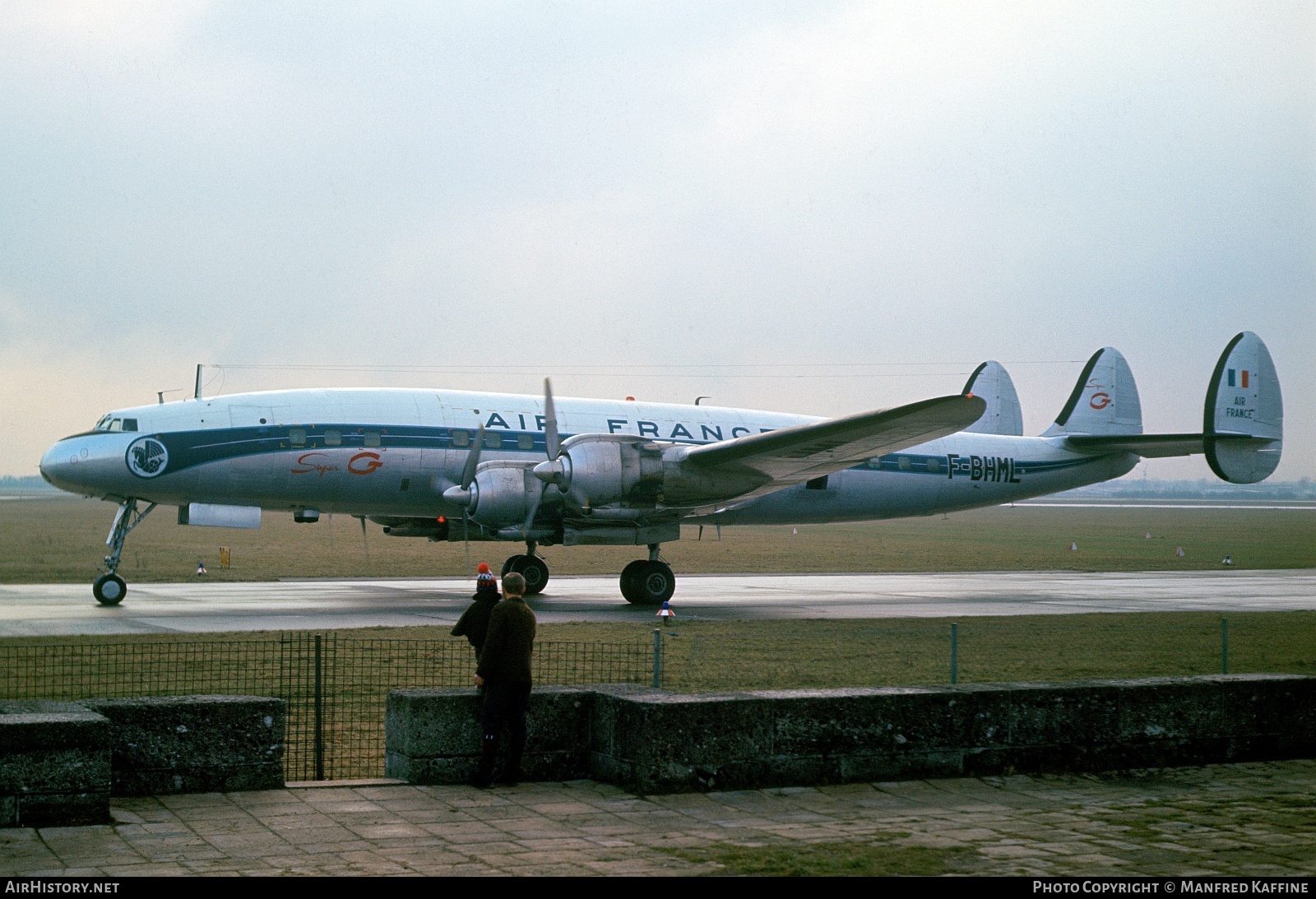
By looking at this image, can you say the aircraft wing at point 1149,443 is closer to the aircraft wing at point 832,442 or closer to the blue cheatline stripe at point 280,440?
the aircraft wing at point 832,442

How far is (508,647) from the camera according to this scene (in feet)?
26.7

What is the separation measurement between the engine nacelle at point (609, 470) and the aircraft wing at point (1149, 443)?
13.7 m

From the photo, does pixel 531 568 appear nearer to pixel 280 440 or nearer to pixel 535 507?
pixel 535 507

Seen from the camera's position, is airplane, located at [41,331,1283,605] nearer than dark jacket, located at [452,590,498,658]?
No

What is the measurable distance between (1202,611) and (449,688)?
20.1m

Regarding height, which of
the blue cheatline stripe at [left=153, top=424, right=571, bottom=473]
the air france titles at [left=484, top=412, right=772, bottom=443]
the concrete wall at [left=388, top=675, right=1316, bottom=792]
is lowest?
the concrete wall at [left=388, top=675, right=1316, bottom=792]

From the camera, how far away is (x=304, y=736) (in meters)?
9.86

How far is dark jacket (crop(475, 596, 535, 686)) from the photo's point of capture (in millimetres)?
8047

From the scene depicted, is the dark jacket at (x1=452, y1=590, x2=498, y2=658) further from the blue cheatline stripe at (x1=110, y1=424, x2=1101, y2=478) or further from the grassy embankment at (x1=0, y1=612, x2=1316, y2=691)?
the blue cheatline stripe at (x1=110, y1=424, x2=1101, y2=478)

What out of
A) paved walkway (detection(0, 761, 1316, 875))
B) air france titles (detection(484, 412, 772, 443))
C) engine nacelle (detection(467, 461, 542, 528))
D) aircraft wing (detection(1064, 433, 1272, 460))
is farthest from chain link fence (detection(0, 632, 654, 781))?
aircraft wing (detection(1064, 433, 1272, 460))

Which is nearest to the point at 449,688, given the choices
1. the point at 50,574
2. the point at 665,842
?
the point at 665,842

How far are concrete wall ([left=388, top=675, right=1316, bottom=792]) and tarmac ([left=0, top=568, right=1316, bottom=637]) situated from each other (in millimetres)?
11120

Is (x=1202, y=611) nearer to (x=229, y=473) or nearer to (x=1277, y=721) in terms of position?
(x=1277, y=721)

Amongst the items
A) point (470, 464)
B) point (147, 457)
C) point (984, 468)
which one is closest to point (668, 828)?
point (470, 464)
